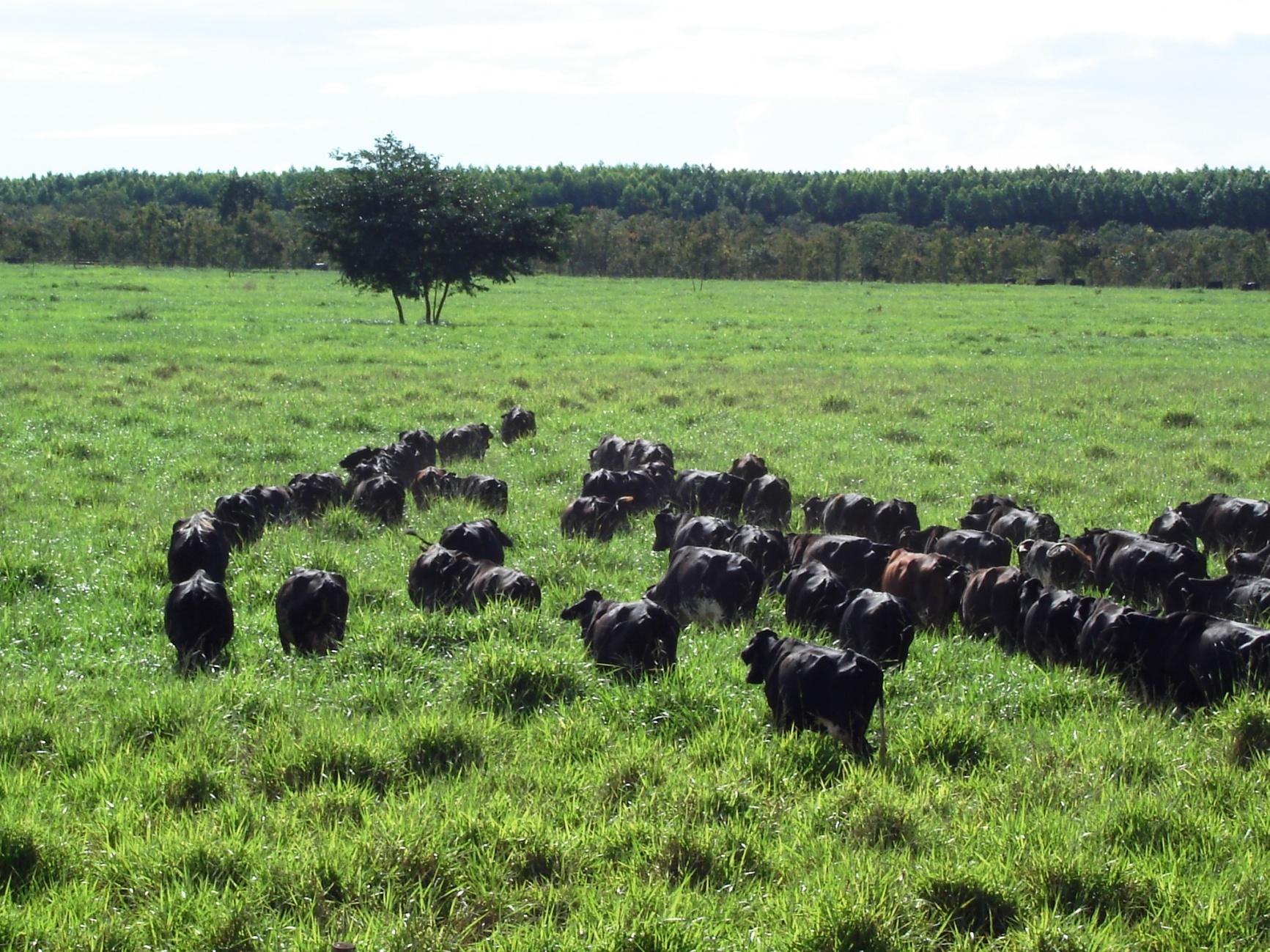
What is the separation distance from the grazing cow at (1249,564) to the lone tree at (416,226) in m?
26.5

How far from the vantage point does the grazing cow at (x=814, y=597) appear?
277 inches

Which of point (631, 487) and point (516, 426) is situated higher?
point (516, 426)

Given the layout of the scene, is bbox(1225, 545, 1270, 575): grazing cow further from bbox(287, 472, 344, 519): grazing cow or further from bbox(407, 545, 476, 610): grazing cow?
bbox(287, 472, 344, 519): grazing cow

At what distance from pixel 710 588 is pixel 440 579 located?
175cm

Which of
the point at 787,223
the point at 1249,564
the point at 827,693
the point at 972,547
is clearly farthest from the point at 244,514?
the point at 787,223

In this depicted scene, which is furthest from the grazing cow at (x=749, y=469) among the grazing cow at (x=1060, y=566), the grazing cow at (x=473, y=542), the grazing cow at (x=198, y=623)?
the grazing cow at (x=198, y=623)

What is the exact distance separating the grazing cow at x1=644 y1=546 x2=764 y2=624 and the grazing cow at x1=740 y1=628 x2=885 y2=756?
1502mm

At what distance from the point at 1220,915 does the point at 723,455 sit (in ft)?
31.1

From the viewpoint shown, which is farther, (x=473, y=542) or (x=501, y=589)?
(x=473, y=542)

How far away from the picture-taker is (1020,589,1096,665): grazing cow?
21.7ft

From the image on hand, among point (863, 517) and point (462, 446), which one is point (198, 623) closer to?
point (863, 517)

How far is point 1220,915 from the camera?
4.07m

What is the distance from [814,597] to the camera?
7141 millimetres

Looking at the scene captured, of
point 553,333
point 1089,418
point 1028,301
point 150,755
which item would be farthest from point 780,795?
point 1028,301
